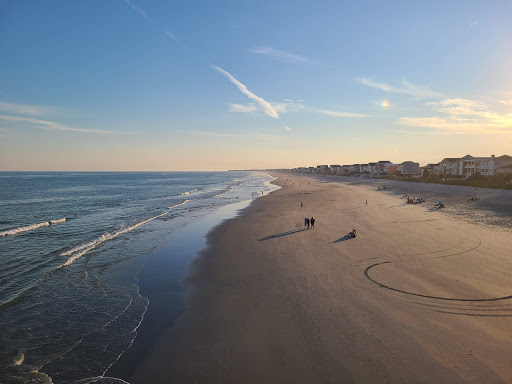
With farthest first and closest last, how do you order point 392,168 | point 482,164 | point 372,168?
1. point 372,168
2. point 392,168
3. point 482,164

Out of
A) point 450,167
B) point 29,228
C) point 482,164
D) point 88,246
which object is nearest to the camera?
point 88,246

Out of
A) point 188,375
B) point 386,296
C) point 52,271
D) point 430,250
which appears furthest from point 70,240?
point 430,250

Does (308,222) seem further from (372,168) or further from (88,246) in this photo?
(372,168)

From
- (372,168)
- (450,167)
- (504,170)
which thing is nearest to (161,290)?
(504,170)

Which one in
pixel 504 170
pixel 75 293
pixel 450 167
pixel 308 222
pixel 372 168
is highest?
pixel 372 168

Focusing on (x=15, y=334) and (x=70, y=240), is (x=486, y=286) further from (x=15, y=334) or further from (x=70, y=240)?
(x=70, y=240)

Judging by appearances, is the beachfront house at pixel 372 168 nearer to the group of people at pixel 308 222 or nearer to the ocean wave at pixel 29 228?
the group of people at pixel 308 222

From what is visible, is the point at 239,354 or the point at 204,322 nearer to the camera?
the point at 239,354

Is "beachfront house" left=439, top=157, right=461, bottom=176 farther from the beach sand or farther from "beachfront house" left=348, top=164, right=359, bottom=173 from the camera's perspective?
the beach sand

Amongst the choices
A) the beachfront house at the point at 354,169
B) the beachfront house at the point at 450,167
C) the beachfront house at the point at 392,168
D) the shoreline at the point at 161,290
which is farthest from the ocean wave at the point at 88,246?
the beachfront house at the point at 354,169
